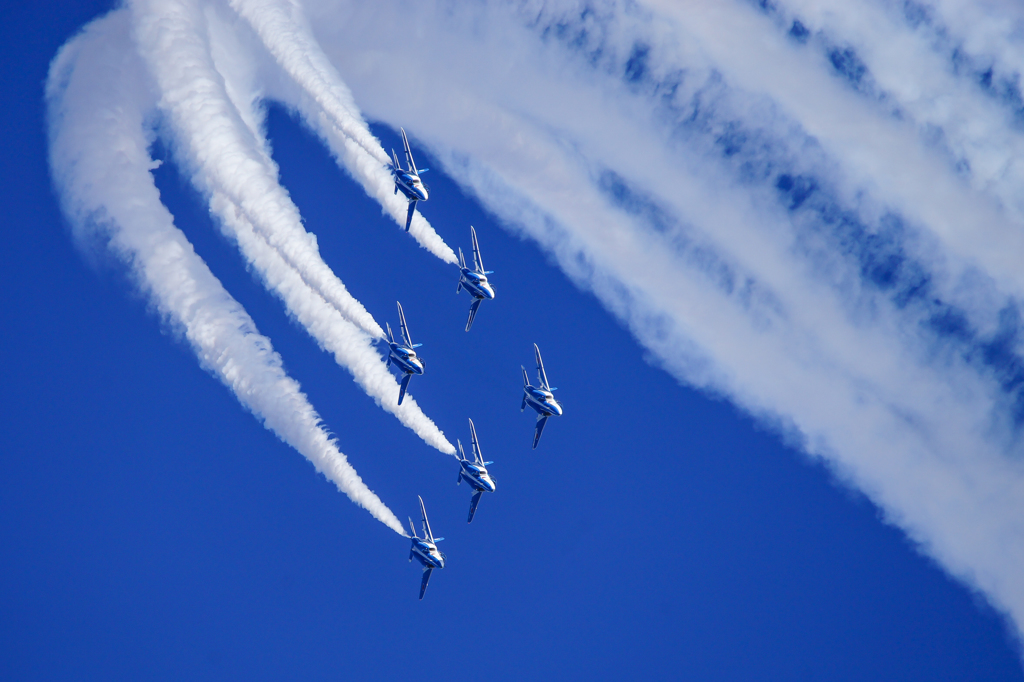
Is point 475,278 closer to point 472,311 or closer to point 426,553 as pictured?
point 472,311

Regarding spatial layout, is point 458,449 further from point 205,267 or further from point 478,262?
point 205,267

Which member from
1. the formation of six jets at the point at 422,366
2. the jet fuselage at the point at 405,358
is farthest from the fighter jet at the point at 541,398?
the jet fuselage at the point at 405,358

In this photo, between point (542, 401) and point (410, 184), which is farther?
point (542, 401)

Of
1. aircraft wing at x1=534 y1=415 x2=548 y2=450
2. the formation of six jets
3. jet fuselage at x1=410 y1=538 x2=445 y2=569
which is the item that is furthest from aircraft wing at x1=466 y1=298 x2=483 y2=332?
jet fuselage at x1=410 y1=538 x2=445 y2=569

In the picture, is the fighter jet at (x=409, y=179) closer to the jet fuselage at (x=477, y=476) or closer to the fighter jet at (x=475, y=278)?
the fighter jet at (x=475, y=278)

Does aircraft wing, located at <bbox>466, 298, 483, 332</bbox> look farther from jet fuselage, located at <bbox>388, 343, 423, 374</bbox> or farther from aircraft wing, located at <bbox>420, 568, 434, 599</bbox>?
aircraft wing, located at <bbox>420, 568, 434, 599</bbox>

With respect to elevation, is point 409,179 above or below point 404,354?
above

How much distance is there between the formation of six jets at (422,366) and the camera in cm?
4184

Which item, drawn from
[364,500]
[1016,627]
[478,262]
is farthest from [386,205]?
[1016,627]

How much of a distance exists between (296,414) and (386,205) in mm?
11418

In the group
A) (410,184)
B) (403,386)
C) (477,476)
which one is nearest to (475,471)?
(477,476)

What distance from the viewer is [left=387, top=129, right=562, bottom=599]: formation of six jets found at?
41.8 m

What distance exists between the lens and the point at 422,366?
42594 millimetres

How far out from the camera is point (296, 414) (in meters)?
40.6
